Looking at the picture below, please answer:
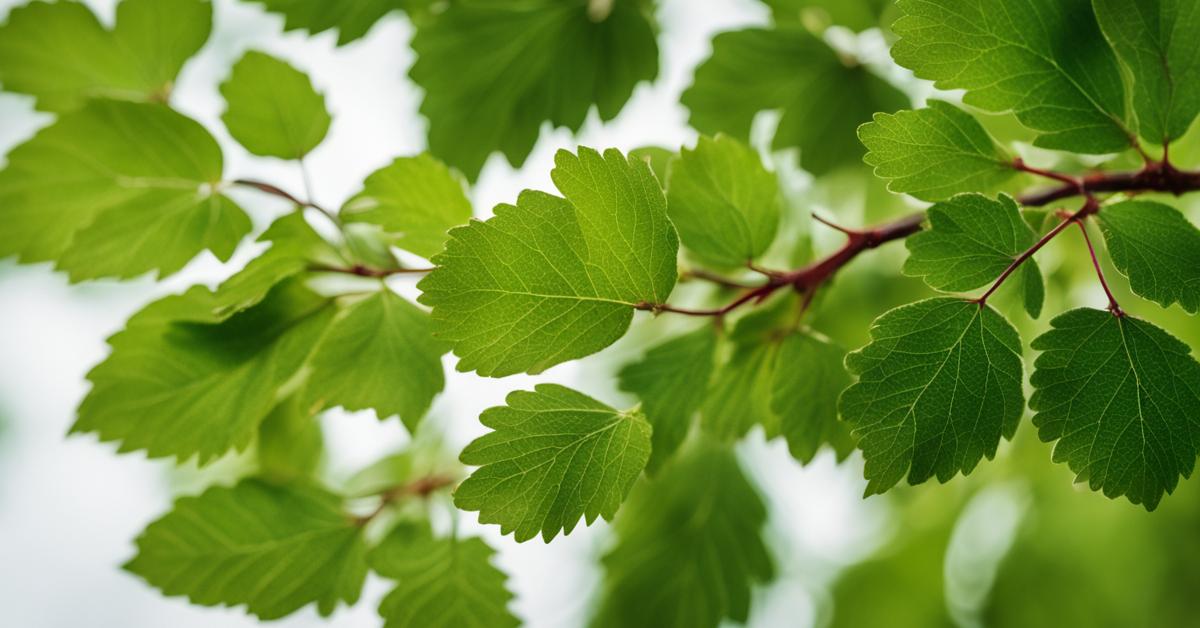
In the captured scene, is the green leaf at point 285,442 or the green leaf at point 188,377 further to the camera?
the green leaf at point 285,442

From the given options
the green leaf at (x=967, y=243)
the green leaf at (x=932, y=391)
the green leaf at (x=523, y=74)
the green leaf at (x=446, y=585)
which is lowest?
the green leaf at (x=446, y=585)

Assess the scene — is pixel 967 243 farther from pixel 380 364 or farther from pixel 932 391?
pixel 380 364

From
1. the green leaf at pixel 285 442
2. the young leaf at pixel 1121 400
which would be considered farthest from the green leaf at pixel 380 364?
the young leaf at pixel 1121 400

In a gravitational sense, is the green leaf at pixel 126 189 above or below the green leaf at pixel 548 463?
above

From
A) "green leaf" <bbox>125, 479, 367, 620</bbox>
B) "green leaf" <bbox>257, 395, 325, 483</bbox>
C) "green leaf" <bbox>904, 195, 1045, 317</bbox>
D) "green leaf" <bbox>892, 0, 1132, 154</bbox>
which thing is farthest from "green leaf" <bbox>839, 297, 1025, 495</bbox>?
"green leaf" <bbox>257, 395, 325, 483</bbox>

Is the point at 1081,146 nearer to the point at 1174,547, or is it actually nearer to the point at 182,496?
the point at 182,496

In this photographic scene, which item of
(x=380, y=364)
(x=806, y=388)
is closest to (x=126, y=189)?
(x=380, y=364)

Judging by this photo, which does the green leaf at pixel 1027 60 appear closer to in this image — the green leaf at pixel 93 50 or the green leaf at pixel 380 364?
the green leaf at pixel 380 364
